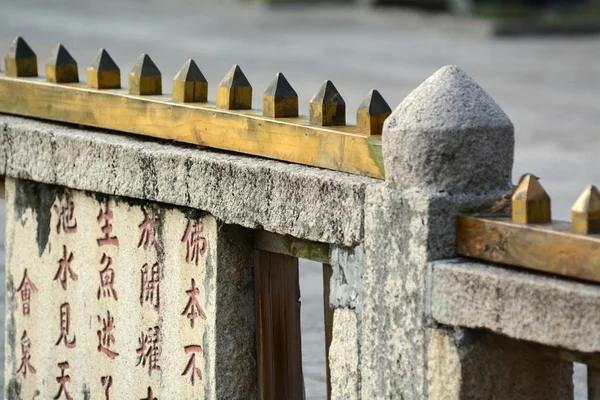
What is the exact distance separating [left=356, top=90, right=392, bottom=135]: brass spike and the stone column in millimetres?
219

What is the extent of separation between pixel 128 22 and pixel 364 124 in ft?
50.7

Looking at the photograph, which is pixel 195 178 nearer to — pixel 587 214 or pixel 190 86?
pixel 190 86

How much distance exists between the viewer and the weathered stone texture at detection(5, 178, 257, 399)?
332cm

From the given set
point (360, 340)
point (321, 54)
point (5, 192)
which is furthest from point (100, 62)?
point (321, 54)

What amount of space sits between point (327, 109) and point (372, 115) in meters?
0.15

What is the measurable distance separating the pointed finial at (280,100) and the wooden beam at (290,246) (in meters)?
0.31

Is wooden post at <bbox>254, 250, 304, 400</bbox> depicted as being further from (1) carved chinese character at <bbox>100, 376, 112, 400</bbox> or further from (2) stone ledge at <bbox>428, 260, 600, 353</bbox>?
(2) stone ledge at <bbox>428, 260, 600, 353</bbox>

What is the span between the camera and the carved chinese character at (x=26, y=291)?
391 centimetres

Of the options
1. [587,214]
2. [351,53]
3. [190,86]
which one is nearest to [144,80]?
[190,86]

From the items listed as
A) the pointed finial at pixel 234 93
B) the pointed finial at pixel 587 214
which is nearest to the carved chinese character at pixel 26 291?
the pointed finial at pixel 234 93

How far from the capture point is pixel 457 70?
9.13 ft

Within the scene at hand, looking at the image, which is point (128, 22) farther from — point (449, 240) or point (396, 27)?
point (449, 240)

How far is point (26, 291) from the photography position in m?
3.92

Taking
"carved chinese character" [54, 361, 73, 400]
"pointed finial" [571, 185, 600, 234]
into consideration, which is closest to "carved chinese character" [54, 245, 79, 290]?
"carved chinese character" [54, 361, 73, 400]
